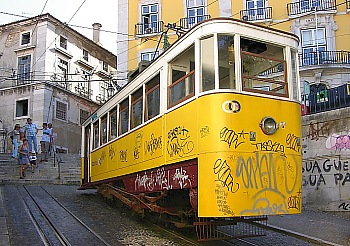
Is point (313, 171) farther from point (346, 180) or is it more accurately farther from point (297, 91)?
point (297, 91)

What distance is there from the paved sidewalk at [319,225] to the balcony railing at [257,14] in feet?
44.2

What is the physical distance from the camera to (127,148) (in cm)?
973

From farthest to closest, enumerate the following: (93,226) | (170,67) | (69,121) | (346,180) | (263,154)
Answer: (69,121) → (346,180) → (93,226) → (170,67) → (263,154)

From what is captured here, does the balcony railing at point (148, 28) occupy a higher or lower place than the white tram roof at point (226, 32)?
higher

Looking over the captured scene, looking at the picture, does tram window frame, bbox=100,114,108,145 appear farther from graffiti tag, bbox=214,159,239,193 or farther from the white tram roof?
graffiti tag, bbox=214,159,239,193

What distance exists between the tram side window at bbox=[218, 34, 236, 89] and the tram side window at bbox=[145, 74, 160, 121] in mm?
1854

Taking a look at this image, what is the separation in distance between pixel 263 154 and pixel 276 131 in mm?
474

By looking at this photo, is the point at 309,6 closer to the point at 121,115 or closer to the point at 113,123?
the point at 113,123

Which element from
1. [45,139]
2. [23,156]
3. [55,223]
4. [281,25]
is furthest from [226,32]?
[281,25]

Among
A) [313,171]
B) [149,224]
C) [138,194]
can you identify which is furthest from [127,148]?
[313,171]

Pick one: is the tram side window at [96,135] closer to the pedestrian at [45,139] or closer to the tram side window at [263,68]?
the tram side window at [263,68]

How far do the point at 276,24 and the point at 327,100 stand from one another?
34.7 feet

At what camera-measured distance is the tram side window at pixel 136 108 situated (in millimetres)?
9172

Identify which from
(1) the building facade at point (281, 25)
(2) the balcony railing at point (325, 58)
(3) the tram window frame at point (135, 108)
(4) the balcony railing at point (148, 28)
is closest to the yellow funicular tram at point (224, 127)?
(3) the tram window frame at point (135, 108)
